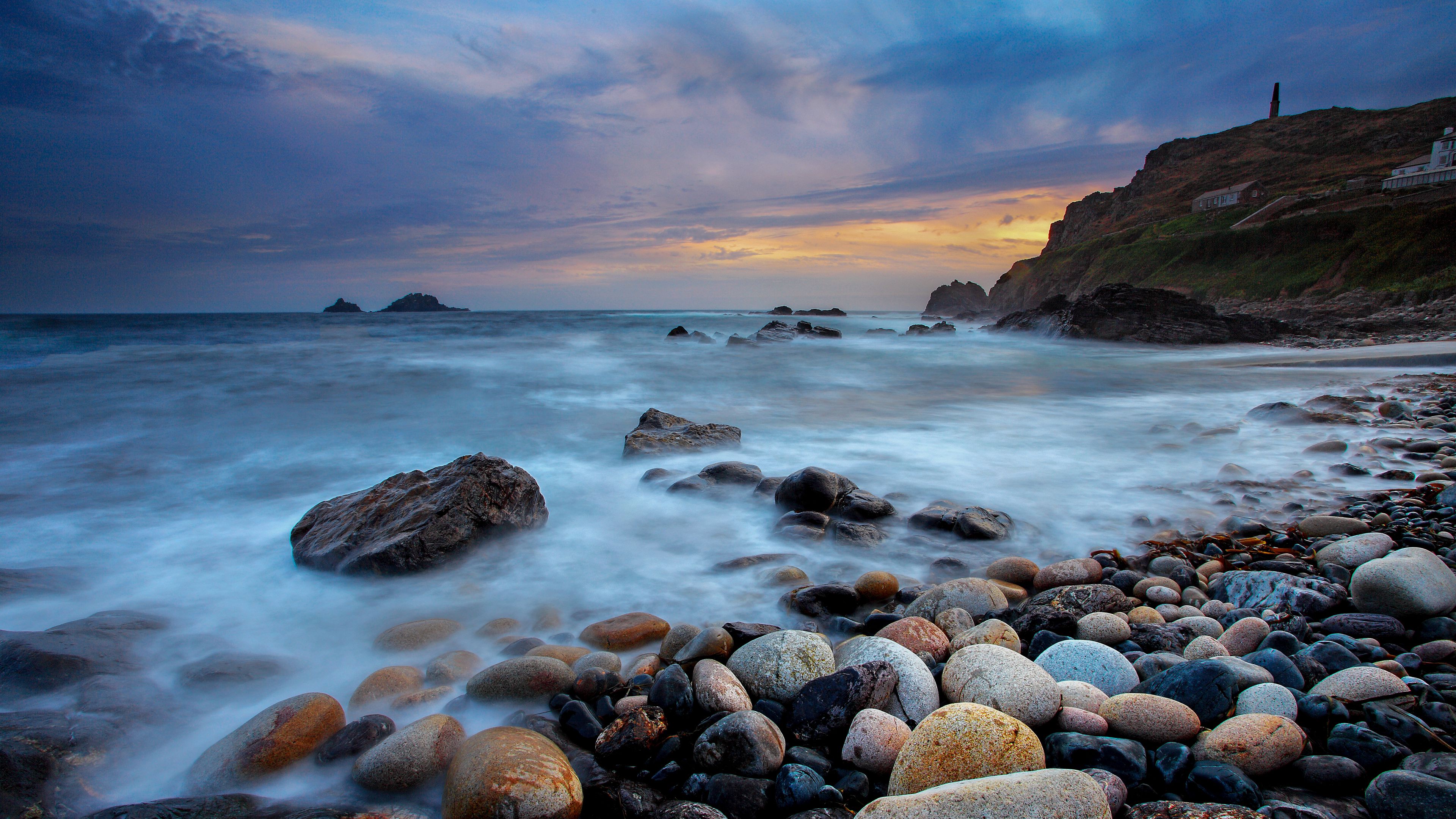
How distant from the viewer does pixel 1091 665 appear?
7.86ft

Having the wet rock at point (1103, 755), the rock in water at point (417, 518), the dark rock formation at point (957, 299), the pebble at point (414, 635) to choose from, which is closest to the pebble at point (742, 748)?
the wet rock at point (1103, 755)

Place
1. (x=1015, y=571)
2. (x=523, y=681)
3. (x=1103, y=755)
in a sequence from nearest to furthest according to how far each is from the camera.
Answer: (x=1103, y=755)
(x=523, y=681)
(x=1015, y=571)

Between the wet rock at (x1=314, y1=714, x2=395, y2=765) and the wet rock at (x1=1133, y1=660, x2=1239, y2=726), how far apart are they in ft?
9.28

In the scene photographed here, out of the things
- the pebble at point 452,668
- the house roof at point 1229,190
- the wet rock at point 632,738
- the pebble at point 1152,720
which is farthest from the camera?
the house roof at point 1229,190

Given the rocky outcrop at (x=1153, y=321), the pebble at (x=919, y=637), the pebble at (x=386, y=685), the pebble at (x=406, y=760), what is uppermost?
the rocky outcrop at (x=1153, y=321)

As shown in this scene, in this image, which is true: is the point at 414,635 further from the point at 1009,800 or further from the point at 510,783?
the point at 1009,800

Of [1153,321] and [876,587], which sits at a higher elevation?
[1153,321]

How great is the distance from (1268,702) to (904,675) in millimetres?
1155

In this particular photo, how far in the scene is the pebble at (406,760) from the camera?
211 cm

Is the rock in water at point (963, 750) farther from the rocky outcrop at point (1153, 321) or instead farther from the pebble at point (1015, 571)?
the rocky outcrop at point (1153, 321)

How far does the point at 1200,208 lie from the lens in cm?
5031

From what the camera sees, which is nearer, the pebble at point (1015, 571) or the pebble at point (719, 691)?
the pebble at point (719, 691)

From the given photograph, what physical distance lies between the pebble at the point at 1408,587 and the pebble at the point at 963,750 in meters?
2.05

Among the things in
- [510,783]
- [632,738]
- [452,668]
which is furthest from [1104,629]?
[452,668]
